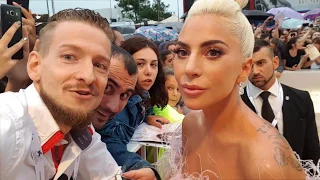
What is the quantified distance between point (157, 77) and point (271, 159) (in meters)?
1.65

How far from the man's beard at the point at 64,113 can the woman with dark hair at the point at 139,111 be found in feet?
1.46

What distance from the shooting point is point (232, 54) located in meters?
1.27

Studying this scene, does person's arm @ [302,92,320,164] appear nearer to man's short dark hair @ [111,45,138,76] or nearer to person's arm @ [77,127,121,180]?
man's short dark hair @ [111,45,138,76]

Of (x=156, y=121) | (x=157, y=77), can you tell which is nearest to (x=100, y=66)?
(x=156, y=121)

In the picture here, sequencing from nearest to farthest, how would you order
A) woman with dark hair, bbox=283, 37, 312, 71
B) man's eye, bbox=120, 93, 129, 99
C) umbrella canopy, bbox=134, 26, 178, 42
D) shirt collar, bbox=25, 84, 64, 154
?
shirt collar, bbox=25, 84, 64, 154 < man's eye, bbox=120, 93, 129, 99 < woman with dark hair, bbox=283, 37, 312, 71 < umbrella canopy, bbox=134, 26, 178, 42

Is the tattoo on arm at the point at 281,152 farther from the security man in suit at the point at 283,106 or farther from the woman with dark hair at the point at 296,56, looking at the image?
the woman with dark hair at the point at 296,56

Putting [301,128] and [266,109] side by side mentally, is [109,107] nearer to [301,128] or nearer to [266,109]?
[266,109]

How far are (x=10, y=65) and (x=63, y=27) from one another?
12.4 inches

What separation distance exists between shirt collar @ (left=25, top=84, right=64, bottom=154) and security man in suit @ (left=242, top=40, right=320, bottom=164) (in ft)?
5.93

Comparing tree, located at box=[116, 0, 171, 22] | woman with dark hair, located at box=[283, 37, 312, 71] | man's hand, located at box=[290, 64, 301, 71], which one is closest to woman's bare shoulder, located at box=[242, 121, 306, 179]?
man's hand, located at box=[290, 64, 301, 71]

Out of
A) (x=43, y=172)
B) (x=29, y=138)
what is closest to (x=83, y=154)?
(x=43, y=172)

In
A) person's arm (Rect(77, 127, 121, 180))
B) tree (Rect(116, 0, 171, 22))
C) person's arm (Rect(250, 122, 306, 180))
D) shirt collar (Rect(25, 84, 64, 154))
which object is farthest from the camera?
tree (Rect(116, 0, 171, 22))

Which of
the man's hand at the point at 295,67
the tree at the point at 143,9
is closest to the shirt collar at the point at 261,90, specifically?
the man's hand at the point at 295,67

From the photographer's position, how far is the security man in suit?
2650mm
